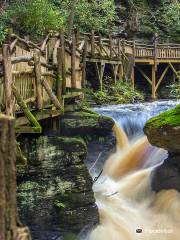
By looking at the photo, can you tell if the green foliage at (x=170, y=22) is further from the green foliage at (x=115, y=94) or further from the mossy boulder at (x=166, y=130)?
the mossy boulder at (x=166, y=130)

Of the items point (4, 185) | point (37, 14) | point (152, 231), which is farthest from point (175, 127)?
point (37, 14)

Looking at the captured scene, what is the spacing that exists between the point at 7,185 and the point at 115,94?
19200mm

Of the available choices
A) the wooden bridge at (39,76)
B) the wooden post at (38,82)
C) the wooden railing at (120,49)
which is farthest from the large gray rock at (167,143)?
the wooden railing at (120,49)

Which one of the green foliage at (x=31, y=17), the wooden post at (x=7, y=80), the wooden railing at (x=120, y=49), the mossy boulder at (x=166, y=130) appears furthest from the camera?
the wooden railing at (x=120, y=49)

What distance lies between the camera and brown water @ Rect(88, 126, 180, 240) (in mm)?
9805

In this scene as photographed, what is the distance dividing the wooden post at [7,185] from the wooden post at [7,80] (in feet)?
16.8

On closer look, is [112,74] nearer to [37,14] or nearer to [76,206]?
[37,14]

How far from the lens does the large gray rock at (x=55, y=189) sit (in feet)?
31.1

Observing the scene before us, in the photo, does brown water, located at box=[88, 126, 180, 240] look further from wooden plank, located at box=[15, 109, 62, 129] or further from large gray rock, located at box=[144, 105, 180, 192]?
wooden plank, located at box=[15, 109, 62, 129]

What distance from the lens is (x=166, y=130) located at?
35.9 ft

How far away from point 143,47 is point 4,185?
2479 centimetres

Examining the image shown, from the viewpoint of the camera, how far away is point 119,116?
50.3 ft

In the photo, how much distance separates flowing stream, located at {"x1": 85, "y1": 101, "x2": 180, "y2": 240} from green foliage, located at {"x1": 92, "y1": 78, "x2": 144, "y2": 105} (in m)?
6.09

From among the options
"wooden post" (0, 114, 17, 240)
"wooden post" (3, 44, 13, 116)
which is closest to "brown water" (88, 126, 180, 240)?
"wooden post" (3, 44, 13, 116)
